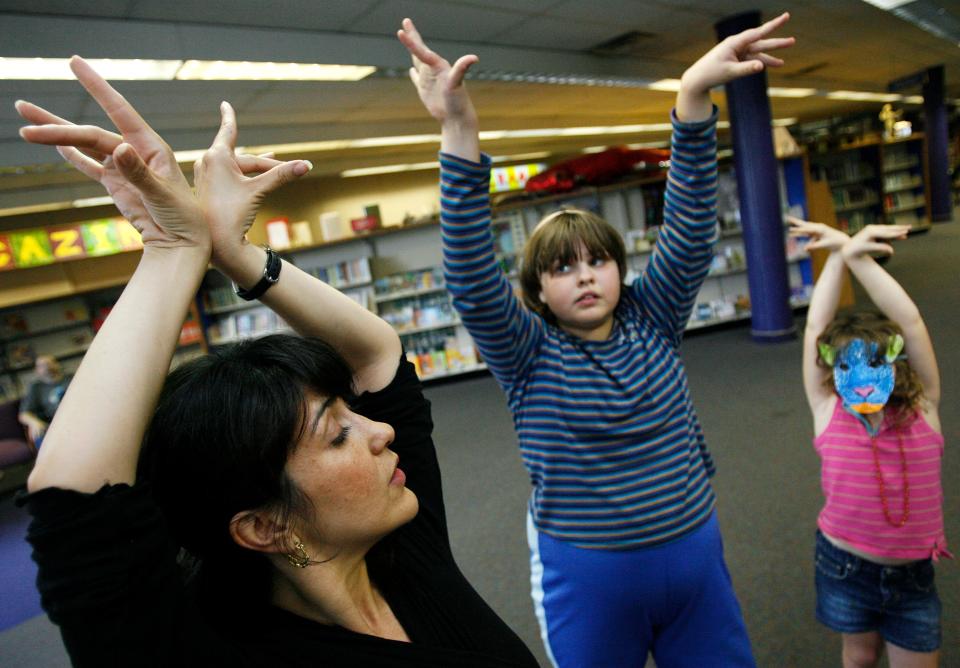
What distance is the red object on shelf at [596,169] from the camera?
7113 mm

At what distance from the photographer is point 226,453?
684 mm

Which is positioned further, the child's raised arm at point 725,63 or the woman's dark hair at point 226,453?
the child's raised arm at point 725,63

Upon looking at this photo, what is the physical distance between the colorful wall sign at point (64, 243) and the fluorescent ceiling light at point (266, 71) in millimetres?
4262

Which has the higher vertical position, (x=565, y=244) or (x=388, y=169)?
(x=388, y=169)

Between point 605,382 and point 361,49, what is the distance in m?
4.59

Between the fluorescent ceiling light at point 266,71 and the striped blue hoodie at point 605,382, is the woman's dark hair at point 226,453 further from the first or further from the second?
the fluorescent ceiling light at point 266,71

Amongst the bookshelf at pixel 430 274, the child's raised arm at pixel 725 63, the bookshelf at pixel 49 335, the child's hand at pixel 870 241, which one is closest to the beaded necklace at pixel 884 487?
the child's hand at pixel 870 241

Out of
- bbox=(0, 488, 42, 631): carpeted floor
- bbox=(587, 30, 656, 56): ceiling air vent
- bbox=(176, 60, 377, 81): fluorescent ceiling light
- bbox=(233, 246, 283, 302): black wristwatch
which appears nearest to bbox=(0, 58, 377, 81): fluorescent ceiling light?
bbox=(176, 60, 377, 81): fluorescent ceiling light

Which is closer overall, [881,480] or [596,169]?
[881,480]

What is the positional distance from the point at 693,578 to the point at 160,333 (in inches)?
39.9

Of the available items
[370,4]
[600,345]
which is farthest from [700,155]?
[370,4]

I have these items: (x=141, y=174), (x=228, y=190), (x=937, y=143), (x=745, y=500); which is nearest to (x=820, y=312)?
(x=228, y=190)

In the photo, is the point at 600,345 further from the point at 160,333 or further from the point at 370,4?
the point at 370,4

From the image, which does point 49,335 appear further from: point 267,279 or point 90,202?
point 267,279
